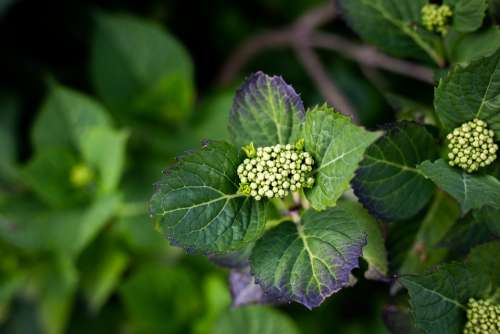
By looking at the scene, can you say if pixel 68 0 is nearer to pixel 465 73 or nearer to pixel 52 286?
pixel 52 286

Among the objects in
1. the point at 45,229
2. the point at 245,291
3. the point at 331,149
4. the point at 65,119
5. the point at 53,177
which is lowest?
the point at 245,291

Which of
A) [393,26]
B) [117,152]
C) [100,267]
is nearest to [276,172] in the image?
[393,26]

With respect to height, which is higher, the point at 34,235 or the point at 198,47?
the point at 198,47

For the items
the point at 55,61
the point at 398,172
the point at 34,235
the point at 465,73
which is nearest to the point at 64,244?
the point at 34,235

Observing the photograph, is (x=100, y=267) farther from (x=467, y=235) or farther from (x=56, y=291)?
(x=467, y=235)

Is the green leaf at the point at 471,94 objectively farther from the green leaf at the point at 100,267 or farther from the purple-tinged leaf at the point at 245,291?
the green leaf at the point at 100,267

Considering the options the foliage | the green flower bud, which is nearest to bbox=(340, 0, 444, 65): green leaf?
the foliage
